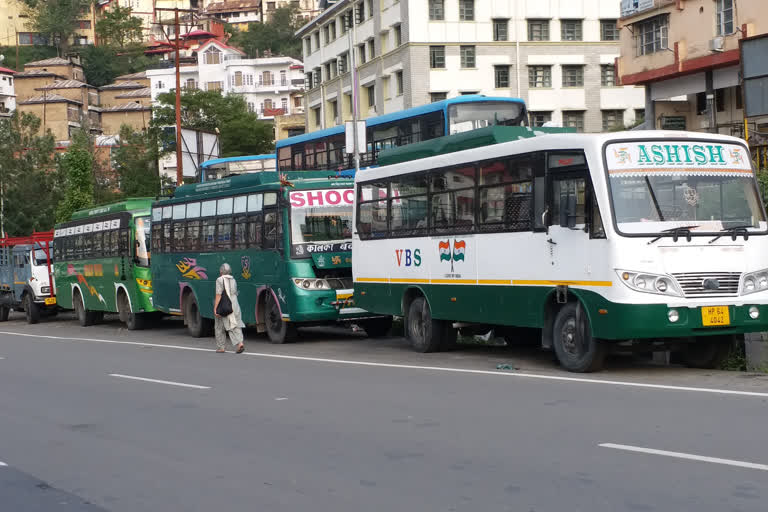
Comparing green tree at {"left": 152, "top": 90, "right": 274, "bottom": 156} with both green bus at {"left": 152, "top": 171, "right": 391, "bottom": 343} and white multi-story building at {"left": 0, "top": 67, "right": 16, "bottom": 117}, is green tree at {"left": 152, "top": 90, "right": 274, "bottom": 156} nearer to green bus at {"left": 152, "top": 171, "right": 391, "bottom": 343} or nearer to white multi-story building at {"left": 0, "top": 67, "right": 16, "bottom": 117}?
white multi-story building at {"left": 0, "top": 67, "right": 16, "bottom": 117}

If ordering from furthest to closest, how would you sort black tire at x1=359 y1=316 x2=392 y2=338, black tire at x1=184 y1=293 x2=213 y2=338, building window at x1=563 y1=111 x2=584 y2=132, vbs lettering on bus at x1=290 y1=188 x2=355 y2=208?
building window at x1=563 y1=111 x2=584 y2=132 → black tire at x1=184 y1=293 x2=213 y2=338 → black tire at x1=359 y1=316 x2=392 y2=338 → vbs lettering on bus at x1=290 y1=188 x2=355 y2=208

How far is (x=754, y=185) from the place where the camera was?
545 inches

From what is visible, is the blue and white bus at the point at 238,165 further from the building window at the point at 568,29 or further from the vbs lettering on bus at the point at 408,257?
the building window at the point at 568,29

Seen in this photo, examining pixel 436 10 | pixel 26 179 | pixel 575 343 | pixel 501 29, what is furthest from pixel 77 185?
pixel 575 343

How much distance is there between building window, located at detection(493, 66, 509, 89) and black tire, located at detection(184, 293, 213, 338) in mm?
46865

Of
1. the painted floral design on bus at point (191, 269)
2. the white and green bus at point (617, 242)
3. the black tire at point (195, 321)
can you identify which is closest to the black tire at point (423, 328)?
the white and green bus at point (617, 242)

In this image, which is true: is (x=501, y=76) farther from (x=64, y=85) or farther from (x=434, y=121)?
(x=64, y=85)

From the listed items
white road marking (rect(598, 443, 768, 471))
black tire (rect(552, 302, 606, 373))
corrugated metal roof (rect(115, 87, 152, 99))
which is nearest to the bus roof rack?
black tire (rect(552, 302, 606, 373))

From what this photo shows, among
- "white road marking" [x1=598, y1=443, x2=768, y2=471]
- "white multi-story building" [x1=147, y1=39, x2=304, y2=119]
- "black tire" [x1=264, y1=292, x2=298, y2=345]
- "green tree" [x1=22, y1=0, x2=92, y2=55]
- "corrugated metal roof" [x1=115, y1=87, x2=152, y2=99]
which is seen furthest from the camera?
"green tree" [x1=22, y1=0, x2=92, y2=55]

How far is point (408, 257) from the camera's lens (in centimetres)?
1828

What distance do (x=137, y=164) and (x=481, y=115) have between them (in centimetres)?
5152

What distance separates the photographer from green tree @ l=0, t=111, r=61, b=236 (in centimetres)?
→ 7638

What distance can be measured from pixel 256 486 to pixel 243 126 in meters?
73.5

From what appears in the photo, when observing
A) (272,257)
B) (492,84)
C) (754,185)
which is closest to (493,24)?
(492,84)
